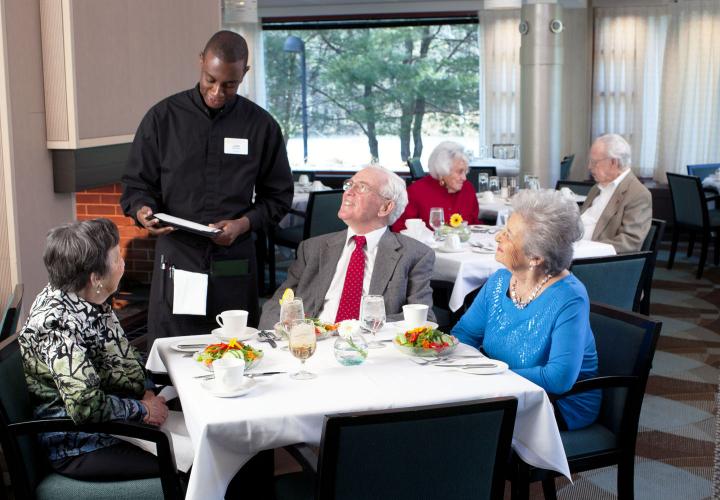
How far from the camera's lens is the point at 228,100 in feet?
12.2

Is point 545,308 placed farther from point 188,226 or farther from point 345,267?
point 188,226

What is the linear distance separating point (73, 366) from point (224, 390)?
429mm

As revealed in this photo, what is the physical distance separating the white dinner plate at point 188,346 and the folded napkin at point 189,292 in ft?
2.20

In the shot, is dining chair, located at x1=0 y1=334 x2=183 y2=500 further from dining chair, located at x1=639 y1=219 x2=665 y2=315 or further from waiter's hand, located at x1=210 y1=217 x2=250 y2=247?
dining chair, located at x1=639 y1=219 x2=665 y2=315

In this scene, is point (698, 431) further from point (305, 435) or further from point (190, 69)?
point (190, 69)

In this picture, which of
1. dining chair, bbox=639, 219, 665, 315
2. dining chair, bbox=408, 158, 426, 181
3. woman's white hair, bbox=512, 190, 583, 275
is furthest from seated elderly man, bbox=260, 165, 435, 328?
dining chair, bbox=408, 158, 426, 181

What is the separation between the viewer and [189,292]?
3680 millimetres

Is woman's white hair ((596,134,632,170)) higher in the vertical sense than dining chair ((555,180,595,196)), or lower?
higher

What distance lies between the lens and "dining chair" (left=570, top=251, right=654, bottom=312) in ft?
13.4

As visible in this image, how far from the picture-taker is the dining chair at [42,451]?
243 cm

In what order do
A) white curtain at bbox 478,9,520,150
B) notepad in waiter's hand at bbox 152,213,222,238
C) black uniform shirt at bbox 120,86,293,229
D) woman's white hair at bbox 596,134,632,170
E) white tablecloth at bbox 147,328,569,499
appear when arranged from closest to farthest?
white tablecloth at bbox 147,328,569,499 < notepad in waiter's hand at bbox 152,213,222,238 < black uniform shirt at bbox 120,86,293,229 < woman's white hair at bbox 596,134,632,170 < white curtain at bbox 478,9,520,150

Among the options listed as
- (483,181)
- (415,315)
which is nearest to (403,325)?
(415,315)

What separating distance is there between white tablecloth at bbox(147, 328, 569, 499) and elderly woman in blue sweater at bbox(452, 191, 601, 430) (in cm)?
25

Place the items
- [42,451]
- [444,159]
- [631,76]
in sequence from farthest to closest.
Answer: [631,76], [444,159], [42,451]
